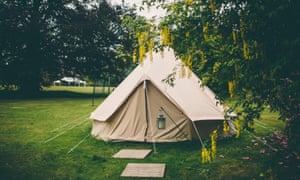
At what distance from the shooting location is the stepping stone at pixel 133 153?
7.26 metres

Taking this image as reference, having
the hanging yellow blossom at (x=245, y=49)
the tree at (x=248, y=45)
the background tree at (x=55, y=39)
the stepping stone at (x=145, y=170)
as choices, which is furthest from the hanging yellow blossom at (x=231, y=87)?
the background tree at (x=55, y=39)

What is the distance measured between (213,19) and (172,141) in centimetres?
515

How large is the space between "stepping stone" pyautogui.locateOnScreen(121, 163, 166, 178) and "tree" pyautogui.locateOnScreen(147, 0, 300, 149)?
94.1 inches

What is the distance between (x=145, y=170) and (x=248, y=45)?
3478 mm

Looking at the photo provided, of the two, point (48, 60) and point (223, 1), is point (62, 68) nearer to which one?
point (48, 60)

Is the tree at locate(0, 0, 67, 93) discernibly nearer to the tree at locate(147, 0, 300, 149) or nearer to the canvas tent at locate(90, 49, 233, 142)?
the canvas tent at locate(90, 49, 233, 142)

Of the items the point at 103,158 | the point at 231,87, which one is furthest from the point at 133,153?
the point at 231,87

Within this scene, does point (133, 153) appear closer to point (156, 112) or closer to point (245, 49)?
point (156, 112)

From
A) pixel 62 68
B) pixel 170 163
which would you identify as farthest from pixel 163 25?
pixel 62 68

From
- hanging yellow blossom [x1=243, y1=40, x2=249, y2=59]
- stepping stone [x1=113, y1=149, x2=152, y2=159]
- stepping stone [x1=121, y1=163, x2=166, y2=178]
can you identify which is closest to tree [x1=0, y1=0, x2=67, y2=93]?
stepping stone [x1=113, y1=149, x2=152, y2=159]

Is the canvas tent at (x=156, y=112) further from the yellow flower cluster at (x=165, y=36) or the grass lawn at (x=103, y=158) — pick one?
the yellow flower cluster at (x=165, y=36)

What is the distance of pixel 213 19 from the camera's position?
3904 mm

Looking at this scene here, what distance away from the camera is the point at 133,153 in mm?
7555

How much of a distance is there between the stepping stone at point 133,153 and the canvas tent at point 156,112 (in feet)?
2.06
